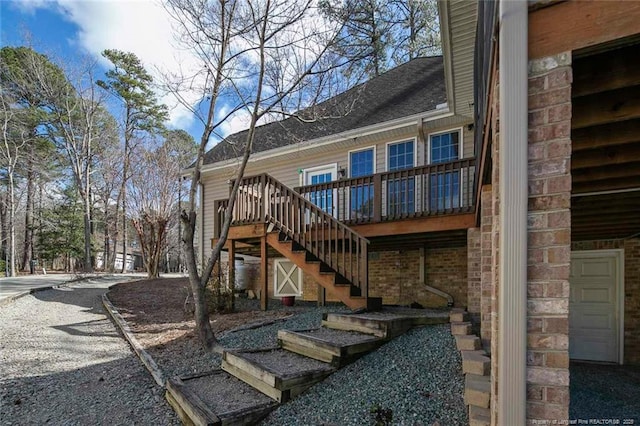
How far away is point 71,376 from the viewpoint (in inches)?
183

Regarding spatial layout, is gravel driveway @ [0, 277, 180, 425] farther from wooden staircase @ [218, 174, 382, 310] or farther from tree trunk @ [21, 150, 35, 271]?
tree trunk @ [21, 150, 35, 271]

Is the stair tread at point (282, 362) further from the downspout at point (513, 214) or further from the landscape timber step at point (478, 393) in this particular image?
the downspout at point (513, 214)

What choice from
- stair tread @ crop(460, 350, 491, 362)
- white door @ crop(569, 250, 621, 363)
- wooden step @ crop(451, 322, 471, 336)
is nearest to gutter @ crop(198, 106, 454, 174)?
white door @ crop(569, 250, 621, 363)

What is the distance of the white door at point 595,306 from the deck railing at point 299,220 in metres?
4.61

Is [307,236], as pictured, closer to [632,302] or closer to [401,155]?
[401,155]

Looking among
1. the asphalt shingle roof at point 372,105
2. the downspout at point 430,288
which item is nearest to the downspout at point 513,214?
the asphalt shingle roof at point 372,105

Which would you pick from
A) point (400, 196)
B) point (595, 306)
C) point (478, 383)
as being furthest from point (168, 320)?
point (595, 306)

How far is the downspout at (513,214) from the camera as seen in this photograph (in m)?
1.60

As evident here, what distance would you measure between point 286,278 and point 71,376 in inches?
246

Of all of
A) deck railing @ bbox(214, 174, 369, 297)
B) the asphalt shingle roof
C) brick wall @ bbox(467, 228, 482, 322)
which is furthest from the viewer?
the asphalt shingle roof

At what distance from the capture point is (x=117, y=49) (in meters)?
23.1

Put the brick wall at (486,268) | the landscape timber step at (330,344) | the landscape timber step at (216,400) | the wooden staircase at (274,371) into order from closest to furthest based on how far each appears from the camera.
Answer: the landscape timber step at (216,400)
the wooden staircase at (274,371)
the brick wall at (486,268)
the landscape timber step at (330,344)

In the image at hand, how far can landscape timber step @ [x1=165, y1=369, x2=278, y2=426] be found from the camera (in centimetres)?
315

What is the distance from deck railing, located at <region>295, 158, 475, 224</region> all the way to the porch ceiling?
1747mm
